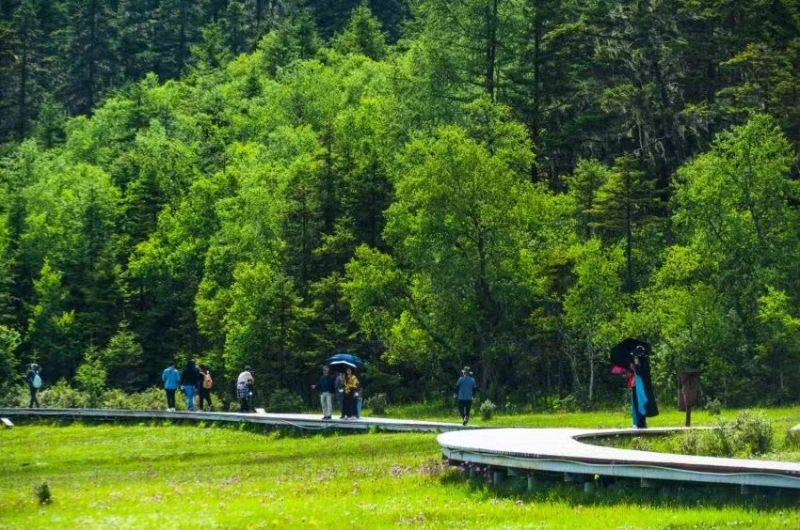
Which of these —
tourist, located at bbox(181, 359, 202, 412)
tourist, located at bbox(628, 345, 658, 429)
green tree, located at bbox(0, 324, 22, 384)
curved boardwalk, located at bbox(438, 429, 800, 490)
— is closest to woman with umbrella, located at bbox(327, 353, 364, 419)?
tourist, located at bbox(181, 359, 202, 412)

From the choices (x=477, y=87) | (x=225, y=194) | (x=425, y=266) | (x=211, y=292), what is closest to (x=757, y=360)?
(x=425, y=266)

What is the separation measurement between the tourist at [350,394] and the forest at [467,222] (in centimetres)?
1310

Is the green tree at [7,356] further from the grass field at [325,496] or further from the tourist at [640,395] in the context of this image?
the tourist at [640,395]

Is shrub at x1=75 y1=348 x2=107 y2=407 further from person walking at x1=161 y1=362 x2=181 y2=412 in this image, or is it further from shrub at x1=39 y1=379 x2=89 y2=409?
person walking at x1=161 y1=362 x2=181 y2=412

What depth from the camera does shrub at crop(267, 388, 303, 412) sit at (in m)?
64.9

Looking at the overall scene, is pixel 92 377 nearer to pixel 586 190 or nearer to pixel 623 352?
pixel 586 190

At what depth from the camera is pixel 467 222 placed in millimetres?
61938

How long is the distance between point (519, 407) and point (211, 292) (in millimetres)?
35458

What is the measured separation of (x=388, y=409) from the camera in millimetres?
63750

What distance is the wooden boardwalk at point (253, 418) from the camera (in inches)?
1716

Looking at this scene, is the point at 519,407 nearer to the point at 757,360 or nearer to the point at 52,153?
the point at 757,360

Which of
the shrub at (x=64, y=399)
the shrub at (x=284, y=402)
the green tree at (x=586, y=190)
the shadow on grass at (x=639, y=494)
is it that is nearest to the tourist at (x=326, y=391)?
the shrub at (x=284, y=402)

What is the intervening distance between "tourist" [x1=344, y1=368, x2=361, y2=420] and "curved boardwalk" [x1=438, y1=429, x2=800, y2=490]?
1709 cm

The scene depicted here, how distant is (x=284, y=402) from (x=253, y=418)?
609 inches
